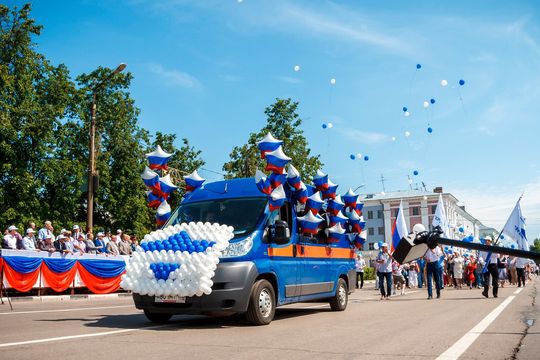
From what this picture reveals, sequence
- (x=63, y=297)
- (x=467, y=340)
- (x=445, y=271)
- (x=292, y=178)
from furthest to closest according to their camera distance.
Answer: (x=445, y=271) → (x=63, y=297) → (x=292, y=178) → (x=467, y=340)

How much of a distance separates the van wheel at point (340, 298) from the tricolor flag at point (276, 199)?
3.43 m

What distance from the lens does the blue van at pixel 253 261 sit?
830 centimetres

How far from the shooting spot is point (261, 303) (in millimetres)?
8867

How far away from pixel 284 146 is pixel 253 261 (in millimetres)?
34833

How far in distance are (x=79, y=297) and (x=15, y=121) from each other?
20943 millimetres

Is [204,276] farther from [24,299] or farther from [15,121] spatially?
[15,121]

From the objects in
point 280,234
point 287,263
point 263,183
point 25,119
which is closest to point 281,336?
point 280,234

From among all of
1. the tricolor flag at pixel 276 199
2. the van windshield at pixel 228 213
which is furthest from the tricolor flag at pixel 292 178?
the van windshield at pixel 228 213

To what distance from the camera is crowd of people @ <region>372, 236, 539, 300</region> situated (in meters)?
17.7

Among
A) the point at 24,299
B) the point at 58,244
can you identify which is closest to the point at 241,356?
the point at 24,299

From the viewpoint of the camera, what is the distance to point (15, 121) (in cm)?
3466

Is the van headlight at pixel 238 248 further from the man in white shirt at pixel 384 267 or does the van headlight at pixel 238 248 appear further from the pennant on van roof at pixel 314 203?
the man in white shirt at pixel 384 267

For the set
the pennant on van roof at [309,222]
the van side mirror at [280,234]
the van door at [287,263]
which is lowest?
the van door at [287,263]

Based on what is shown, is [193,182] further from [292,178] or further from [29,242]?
[29,242]
